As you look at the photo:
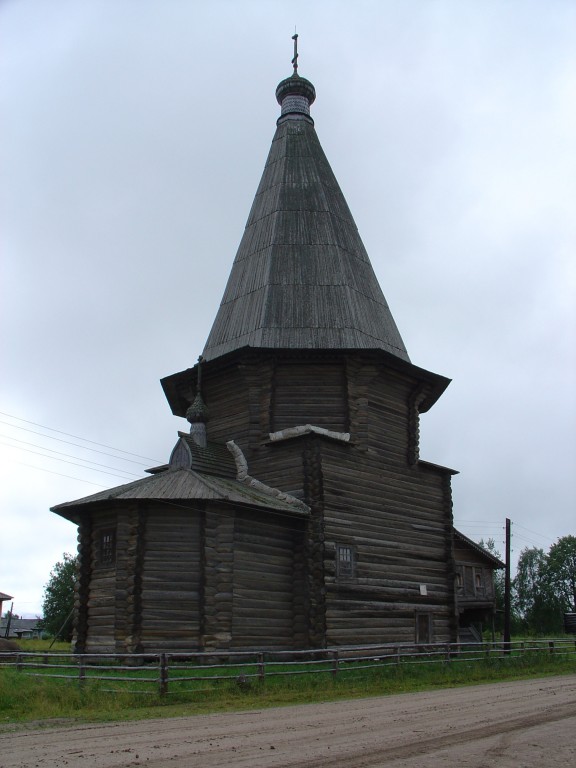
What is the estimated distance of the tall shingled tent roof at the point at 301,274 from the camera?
23.4 m

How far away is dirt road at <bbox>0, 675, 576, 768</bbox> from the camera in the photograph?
739cm

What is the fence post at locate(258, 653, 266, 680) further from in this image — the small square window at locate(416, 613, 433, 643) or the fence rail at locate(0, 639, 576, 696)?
the small square window at locate(416, 613, 433, 643)

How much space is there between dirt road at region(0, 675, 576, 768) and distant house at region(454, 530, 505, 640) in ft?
87.3

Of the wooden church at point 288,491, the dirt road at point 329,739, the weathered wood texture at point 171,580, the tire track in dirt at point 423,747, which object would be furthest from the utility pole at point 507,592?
the tire track in dirt at point 423,747

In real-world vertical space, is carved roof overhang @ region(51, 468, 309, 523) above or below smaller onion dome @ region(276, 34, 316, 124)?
below

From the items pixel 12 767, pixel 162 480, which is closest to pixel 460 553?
pixel 162 480

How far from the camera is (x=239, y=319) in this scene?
24594mm

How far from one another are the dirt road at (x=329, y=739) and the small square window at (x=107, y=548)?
29.8 feet

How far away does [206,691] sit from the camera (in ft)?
44.3

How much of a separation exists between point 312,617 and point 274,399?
6.35 metres

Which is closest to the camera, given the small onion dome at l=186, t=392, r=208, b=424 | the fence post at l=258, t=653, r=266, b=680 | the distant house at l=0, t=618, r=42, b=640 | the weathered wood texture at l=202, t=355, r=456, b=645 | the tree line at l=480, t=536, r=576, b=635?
the fence post at l=258, t=653, r=266, b=680

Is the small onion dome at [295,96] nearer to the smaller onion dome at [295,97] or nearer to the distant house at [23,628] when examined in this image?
the smaller onion dome at [295,97]

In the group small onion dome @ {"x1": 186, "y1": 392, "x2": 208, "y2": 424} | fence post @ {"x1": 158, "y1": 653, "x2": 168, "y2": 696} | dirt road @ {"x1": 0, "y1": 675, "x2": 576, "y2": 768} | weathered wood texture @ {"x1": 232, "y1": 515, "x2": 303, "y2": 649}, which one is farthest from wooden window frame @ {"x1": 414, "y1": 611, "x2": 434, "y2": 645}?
fence post @ {"x1": 158, "y1": 653, "x2": 168, "y2": 696}

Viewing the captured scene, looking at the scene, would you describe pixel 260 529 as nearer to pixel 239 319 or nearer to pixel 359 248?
pixel 239 319
